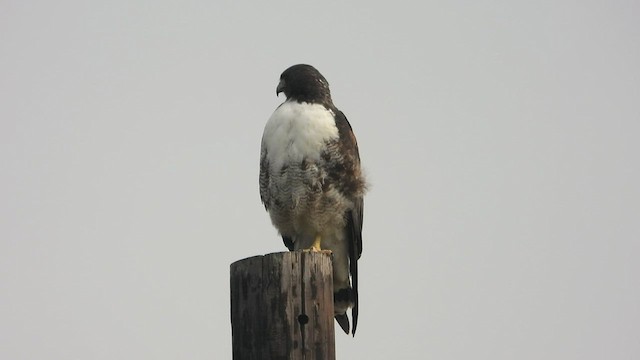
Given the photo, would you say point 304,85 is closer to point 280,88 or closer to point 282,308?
point 280,88

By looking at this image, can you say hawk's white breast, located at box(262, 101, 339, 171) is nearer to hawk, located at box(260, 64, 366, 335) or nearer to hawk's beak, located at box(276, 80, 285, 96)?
hawk, located at box(260, 64, 366, 335)

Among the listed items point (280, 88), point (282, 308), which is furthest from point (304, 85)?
point (282, 308)

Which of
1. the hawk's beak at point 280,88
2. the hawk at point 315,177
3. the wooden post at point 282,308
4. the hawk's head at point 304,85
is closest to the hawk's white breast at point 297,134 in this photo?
the hawk at point 315,177

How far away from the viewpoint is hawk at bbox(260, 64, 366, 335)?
6.42 meters

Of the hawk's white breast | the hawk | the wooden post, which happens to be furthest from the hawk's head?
the wooden post

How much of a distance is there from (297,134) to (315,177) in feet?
1.09

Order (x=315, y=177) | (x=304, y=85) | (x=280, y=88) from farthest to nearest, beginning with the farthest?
(x=280, y=88) → (x=304, y=85) → (x=315, y=177)

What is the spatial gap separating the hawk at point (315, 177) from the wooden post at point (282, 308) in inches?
74.9

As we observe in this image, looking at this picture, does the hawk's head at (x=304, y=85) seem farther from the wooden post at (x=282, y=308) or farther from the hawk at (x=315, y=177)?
the wooden post at (x=282, y=308)

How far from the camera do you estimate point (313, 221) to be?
671 centimetres

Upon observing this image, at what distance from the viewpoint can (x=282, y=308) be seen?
4.28 meters

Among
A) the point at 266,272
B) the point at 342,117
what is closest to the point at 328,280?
the point at 266,272

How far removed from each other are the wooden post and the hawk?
6.24 feet

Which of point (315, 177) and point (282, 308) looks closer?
point (282, 308)
